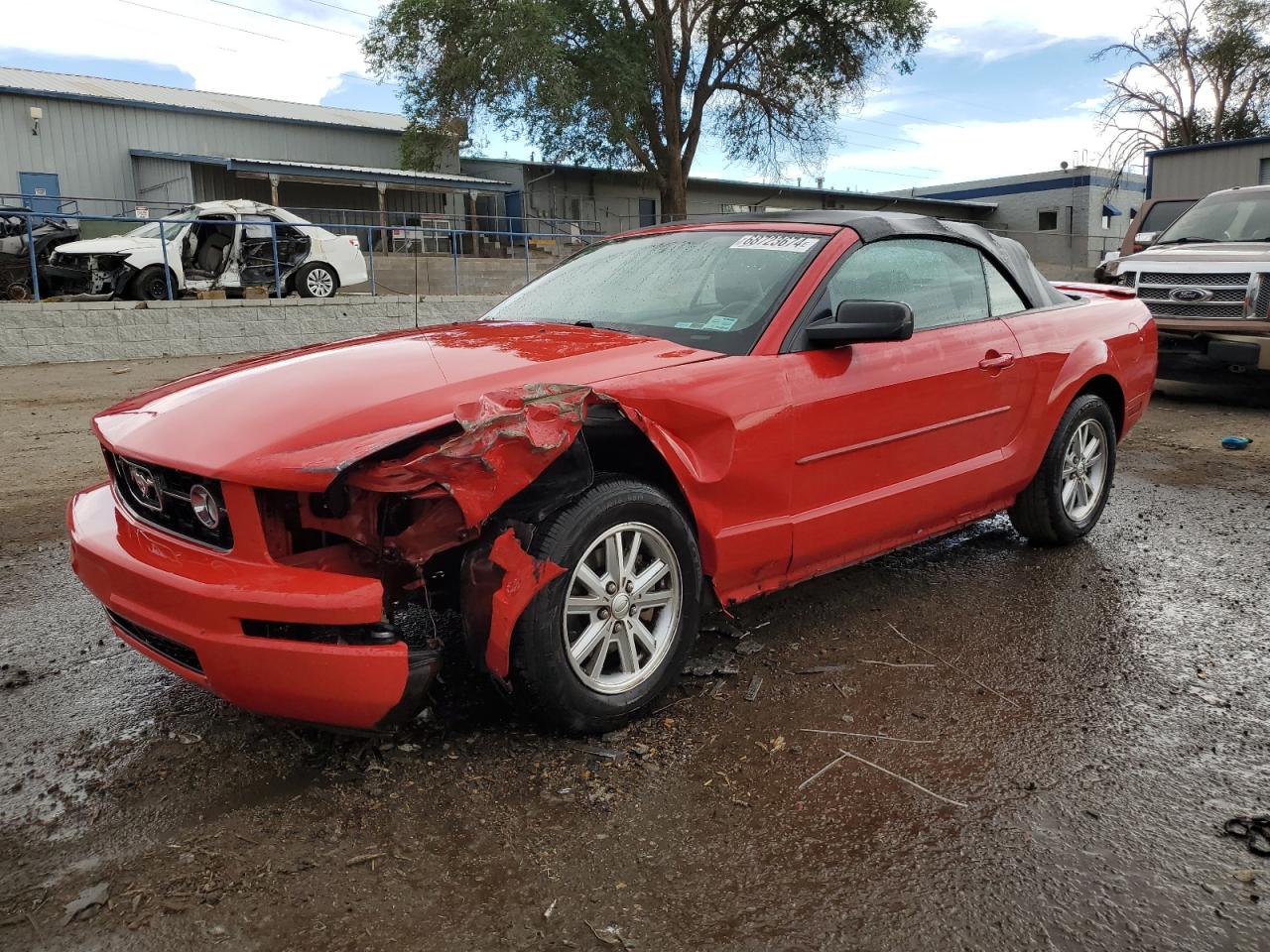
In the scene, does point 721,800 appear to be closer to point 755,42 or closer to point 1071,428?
point 1071,428

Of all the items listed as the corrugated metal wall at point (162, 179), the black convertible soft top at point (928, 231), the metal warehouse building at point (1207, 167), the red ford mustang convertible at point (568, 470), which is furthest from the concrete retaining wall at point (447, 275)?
the red ford mustang convertible at point (568, 470)

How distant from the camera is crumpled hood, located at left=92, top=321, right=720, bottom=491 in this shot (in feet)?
8.10

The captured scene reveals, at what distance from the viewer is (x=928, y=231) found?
409 cm

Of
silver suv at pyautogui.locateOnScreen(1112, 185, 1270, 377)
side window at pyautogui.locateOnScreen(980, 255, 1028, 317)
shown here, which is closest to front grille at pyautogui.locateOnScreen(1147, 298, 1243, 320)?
silver suv at pyautogui.locateOnScreen(1112, 185, 1270, 377)

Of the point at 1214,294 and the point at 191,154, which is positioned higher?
the point at 191,154

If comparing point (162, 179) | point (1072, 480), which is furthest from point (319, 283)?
point (162, 179)

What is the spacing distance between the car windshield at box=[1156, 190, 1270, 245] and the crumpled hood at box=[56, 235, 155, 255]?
45.6ft

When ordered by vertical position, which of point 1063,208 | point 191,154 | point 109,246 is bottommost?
point 109,246

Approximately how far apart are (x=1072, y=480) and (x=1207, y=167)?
19.8 m

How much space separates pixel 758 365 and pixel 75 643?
2703 millimetres

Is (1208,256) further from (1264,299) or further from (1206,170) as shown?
(1206,170)

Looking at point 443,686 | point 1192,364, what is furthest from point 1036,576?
point 1192,364

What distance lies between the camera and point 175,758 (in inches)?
109

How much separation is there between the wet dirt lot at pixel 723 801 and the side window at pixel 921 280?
123cm
